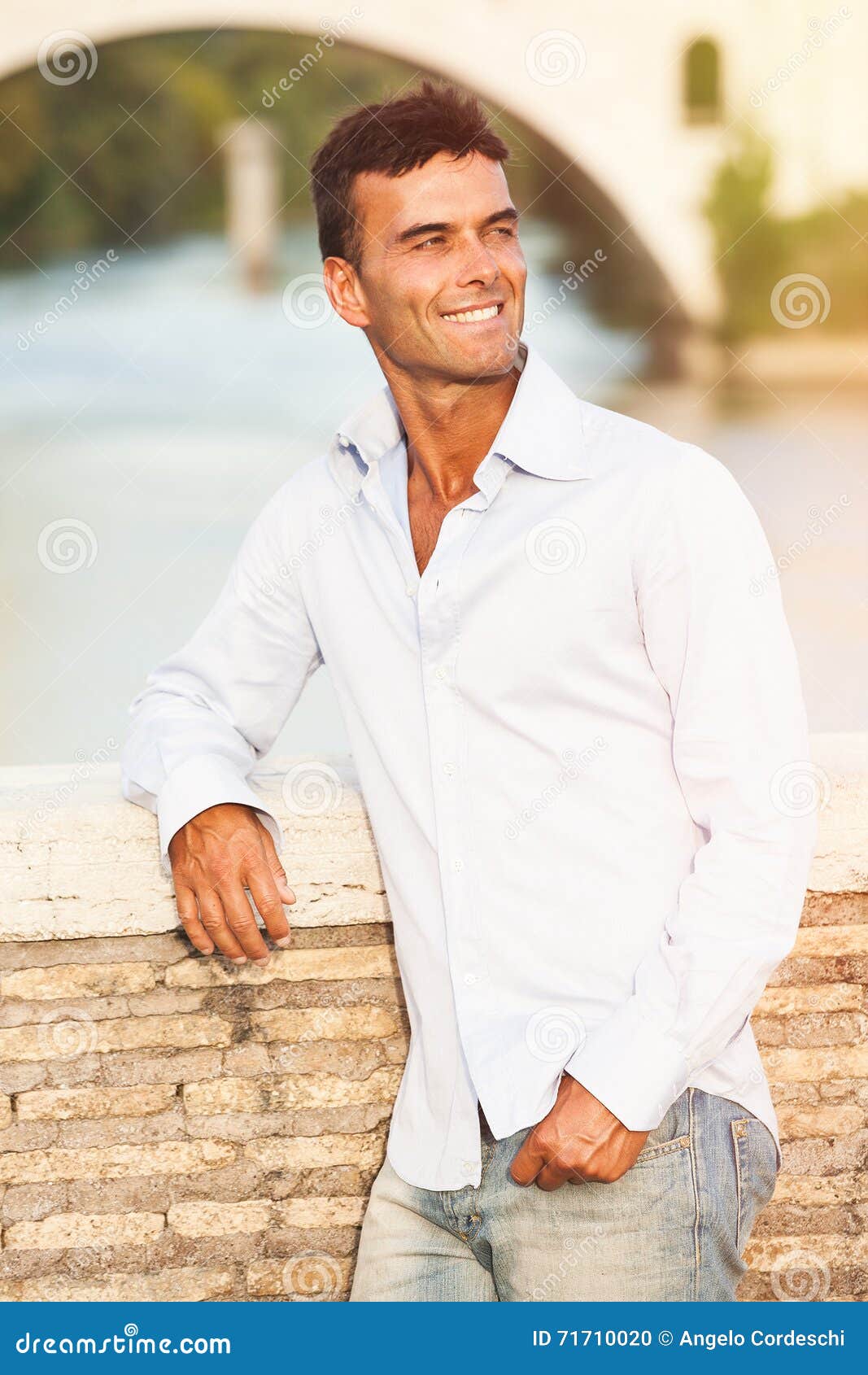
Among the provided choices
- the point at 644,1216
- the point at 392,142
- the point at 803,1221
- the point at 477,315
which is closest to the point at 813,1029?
the point at 803,1221

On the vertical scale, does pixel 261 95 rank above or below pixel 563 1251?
above

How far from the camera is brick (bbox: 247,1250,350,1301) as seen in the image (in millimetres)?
2348

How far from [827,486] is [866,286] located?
23.6 ft

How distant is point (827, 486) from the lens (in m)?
15.1

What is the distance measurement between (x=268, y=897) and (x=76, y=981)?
42cm

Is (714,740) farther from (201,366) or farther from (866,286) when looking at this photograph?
(201,366)

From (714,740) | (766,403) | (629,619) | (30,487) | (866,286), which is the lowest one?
(714,740)

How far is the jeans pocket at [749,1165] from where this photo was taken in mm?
1852

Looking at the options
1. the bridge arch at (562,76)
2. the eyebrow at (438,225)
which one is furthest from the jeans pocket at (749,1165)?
the bridge arch at (562,76)

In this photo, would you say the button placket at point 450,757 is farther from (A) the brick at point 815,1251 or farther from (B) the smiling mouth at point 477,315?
(A) the brick at point 815,1251

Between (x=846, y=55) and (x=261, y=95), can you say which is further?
(x=261, y=95)

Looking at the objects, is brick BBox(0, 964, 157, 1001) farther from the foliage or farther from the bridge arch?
the foliage

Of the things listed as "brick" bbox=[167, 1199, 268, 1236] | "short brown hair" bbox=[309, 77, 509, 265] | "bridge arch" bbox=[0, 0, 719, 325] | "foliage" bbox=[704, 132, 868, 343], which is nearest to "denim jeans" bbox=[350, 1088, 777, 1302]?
"brick" bbox=[167, 1199, 268, 1236]

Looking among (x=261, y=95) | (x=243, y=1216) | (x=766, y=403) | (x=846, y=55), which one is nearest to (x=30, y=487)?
(x=261, y=95)
